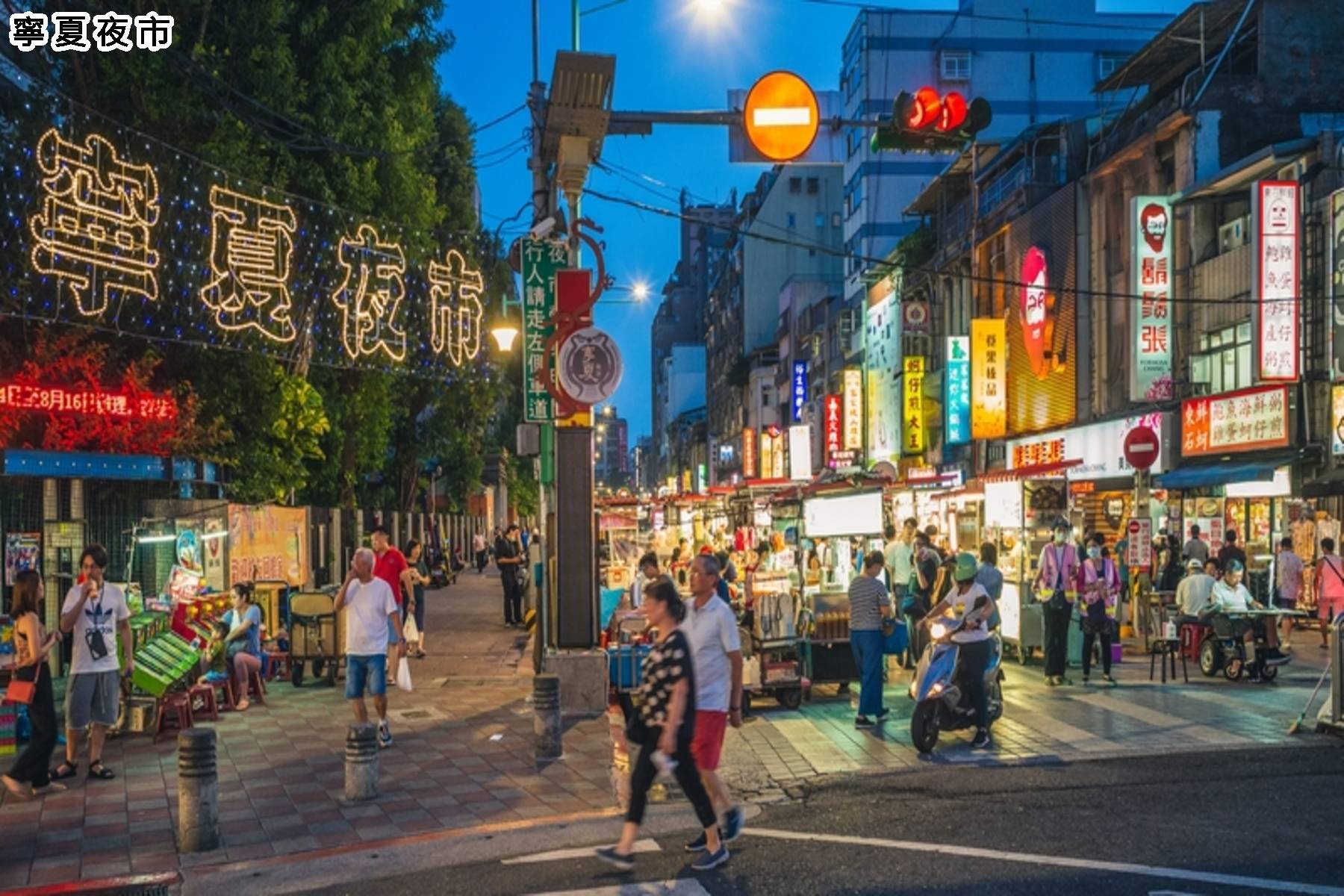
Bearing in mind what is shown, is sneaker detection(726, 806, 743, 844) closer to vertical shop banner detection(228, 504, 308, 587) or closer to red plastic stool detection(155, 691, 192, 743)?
red plastic stool detection(155, 691, 192, 743)

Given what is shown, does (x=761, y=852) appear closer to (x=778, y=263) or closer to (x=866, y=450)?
(x=866, y=450)

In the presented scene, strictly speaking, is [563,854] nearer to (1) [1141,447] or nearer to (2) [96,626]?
(2) [96,626]

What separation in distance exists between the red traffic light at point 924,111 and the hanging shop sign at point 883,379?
2906cm

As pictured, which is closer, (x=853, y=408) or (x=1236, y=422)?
(x=1236, y=422)

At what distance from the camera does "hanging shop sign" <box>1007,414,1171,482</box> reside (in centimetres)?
2538

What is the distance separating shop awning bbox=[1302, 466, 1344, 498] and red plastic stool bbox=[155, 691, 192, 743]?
16.9 meters

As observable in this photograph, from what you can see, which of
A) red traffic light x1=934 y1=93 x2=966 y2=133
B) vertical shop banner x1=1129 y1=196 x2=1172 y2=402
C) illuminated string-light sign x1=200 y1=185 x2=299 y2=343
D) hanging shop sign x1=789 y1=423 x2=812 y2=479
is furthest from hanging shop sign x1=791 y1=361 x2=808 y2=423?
red traffic light x1=934 y1=93 x2=966 y2=133

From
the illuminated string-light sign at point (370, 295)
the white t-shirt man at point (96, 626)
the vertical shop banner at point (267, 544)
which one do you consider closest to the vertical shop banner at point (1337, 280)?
the illuminated string-light sign at point (370, 295)

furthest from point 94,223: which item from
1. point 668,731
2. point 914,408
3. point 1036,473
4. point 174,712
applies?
point 914,408

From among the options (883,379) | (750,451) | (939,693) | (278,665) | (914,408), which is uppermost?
(883,379)

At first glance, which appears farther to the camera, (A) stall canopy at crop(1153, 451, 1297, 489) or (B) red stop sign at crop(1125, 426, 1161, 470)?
(A) stall canopy at crop(1153, 451, 1297, 489)

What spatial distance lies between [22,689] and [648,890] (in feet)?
18.9

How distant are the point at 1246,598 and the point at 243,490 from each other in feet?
51.5

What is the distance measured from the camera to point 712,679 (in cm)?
768
